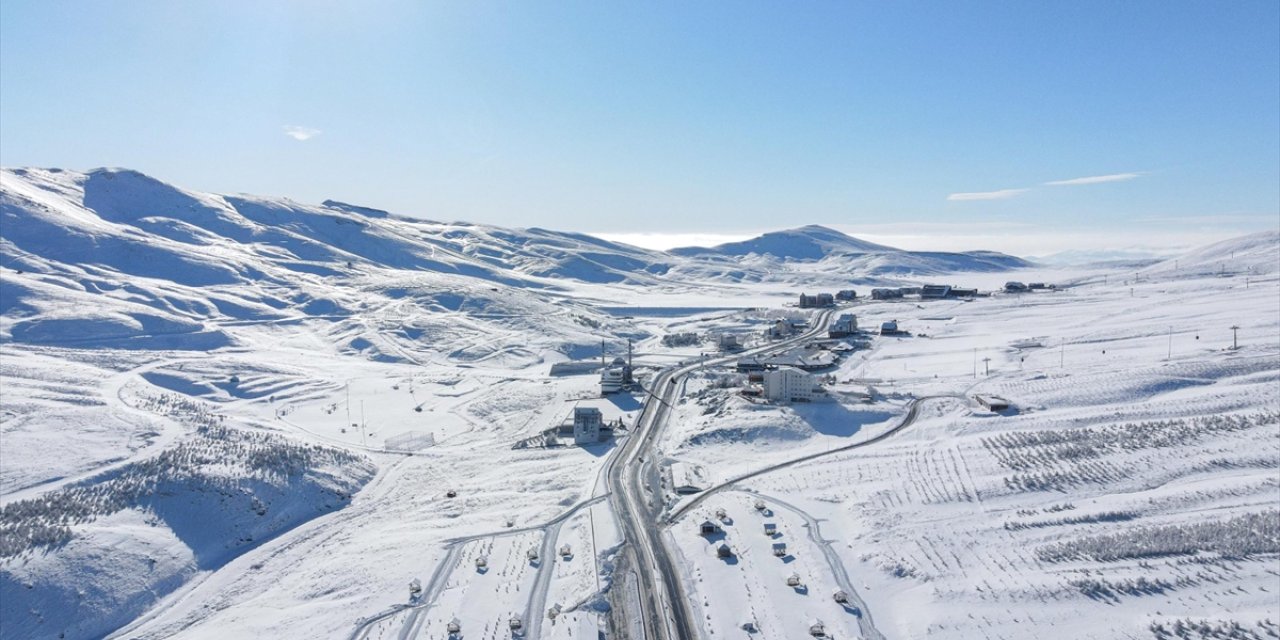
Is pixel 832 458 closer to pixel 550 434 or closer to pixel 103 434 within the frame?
pixel 550 434

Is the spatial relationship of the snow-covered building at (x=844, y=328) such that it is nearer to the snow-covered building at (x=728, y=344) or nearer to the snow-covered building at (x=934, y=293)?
the snow-covered building at (x=728, y=344)

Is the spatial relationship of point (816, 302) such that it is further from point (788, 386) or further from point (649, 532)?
point (649, 532)

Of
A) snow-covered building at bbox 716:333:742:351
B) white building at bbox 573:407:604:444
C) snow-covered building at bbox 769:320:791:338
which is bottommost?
white building at bbox 573:407:604:444

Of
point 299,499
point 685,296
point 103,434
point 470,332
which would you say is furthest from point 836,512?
point 685,296

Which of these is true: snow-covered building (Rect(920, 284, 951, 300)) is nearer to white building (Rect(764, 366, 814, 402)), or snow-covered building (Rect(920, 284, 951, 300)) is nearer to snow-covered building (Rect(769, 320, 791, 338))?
snow-covered building (Rect(769, 320, 791, 338))

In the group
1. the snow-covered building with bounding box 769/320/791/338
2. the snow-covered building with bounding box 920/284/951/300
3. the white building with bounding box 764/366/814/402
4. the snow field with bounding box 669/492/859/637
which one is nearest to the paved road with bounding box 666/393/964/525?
the snow field with bounding box 669/492/859/637

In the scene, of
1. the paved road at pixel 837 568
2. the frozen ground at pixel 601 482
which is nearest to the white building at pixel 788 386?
the frozen ground at pixel 601 482
